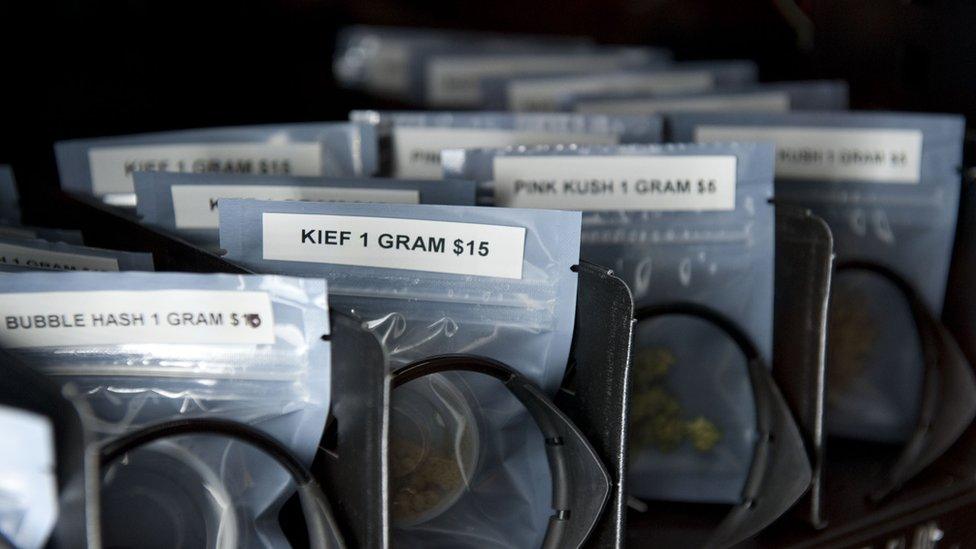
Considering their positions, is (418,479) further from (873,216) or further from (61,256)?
(873,216)

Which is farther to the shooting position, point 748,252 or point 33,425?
point 748,252

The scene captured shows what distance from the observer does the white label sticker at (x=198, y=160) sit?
75cm

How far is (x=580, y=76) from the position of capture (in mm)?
1006

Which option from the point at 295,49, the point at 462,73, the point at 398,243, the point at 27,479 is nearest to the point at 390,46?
the point at 295,49

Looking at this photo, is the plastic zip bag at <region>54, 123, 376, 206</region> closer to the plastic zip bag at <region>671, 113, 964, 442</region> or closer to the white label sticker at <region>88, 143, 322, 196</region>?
the white label sticker at <region>88, 143, 322, 196</region>

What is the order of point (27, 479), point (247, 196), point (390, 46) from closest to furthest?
point (27, 479), point (247, 196), point (390, 46)

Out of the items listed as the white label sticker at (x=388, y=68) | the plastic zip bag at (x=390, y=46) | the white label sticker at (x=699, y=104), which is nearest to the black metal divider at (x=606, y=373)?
the white label sticker at (x=699, y=104)

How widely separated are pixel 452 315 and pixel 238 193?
0.61 ft

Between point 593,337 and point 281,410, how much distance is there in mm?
182

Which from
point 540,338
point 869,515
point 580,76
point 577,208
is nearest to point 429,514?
point 540,338

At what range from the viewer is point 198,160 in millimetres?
753

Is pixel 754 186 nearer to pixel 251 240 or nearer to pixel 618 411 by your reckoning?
pixel 618 411

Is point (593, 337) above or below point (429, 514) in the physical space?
above

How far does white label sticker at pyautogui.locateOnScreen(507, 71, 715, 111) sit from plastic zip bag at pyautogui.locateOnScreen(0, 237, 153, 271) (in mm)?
512
